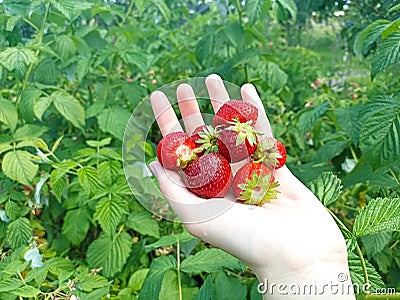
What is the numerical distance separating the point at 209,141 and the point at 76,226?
2.17 ft

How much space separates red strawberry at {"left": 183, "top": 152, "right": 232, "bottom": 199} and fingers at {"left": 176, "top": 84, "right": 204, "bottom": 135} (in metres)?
0.14

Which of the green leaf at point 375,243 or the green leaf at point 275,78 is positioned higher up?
the green leaf at point 275,78

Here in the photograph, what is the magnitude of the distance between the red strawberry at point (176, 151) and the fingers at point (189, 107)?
0.11 meters

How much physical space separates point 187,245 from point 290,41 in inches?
157

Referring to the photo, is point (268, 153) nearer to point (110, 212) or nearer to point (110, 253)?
point (110, 212)

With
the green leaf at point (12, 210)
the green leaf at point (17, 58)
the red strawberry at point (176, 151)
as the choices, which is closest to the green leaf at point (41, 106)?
the green leaf at point (17, 58)

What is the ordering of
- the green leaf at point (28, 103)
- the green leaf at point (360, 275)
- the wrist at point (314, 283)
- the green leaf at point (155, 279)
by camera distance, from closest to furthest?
1. the wrist at point (314, 283)
2. the green leaf at point (360, 275)
3. the green leaf at point (155, 279)
4. the green leaf at point (28, 103)

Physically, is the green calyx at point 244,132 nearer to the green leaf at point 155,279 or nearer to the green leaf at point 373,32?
the green leaf at point 155,279

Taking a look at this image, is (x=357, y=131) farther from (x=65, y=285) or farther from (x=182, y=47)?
(x=182, y=47)

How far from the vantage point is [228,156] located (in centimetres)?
110

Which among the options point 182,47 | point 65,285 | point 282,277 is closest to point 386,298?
point 282,277

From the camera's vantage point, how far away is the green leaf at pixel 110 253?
4.88ft

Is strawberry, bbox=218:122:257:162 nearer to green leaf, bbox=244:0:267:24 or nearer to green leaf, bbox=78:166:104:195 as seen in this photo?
green leaf, bbox=78:166:104:195

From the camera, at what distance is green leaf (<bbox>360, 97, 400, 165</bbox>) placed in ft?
4.38
